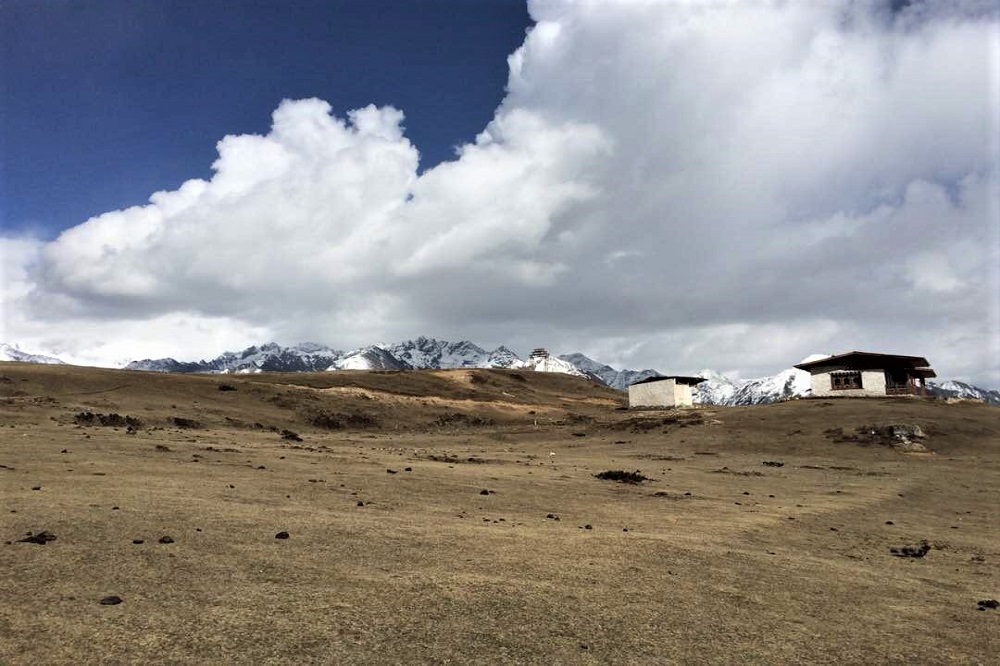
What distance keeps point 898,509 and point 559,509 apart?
37.7 ft

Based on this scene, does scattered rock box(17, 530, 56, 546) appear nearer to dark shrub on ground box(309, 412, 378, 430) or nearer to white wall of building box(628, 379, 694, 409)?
dark shrub on ground box(309, 412, 378, 430)

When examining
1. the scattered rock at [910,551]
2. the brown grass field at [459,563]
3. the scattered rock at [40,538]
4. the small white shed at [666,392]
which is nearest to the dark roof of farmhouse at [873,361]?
the small white shed at [666,392]

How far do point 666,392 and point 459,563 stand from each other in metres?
74.7

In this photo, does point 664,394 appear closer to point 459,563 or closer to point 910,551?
point 910,551

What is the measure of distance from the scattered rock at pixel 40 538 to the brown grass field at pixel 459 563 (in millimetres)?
95

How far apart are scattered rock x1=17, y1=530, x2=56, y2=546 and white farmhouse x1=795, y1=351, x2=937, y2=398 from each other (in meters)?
73.3

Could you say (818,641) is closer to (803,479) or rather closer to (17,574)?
(17,574)

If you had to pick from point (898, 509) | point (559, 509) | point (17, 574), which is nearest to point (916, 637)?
point (559, 509)

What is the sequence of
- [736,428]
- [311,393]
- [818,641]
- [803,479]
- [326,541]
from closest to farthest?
[818,641] < [326,541] < [803,479] < [736,428] < [311,393]

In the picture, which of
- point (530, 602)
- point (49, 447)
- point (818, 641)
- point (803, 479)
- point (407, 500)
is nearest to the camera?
point (818, 641)

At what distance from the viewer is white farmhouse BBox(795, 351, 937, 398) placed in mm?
67438

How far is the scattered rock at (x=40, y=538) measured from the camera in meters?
7.89

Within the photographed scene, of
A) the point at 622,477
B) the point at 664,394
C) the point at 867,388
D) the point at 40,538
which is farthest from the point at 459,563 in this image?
the point at 664,394

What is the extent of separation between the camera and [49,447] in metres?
18.4
